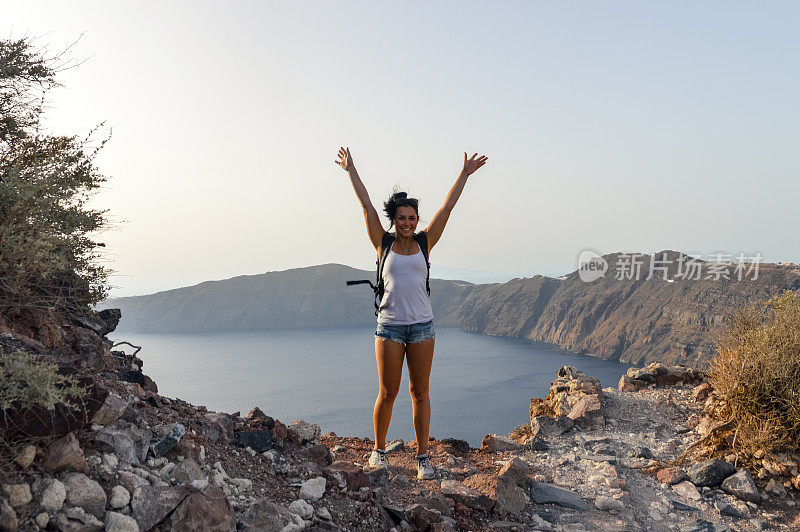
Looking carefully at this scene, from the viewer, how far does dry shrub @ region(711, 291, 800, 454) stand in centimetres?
518

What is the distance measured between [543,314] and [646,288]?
17325 mm

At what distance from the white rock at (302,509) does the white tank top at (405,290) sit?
1.76 metres

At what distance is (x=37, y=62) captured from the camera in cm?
523

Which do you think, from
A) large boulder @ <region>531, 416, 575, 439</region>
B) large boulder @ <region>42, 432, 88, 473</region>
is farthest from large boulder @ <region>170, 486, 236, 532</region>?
large boulder @ <region>531, 416, 575, 439</region>

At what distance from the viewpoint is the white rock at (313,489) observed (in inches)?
138

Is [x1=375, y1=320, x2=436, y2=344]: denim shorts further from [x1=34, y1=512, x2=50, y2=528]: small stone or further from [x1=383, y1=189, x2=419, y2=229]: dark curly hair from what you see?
[x1=34, y1=512, x2=50, y2=528]: small stone

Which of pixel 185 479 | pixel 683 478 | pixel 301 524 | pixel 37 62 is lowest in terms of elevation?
pixel 683 478

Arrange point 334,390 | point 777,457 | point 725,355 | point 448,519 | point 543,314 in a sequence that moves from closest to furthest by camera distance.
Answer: point 448,519 < point 777,457 < point 725,355 < point 334,390 < point 543,314

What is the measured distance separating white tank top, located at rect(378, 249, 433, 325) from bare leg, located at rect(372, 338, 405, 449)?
239 mm

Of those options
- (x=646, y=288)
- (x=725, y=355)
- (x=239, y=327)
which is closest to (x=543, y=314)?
(x=646, y=288)

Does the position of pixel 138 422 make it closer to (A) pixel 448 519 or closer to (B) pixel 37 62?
(A) pixel 448 519

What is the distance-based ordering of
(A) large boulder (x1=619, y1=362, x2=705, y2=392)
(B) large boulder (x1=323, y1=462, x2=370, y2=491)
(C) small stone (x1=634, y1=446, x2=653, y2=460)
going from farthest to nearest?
(A) large boulder (x1=619, y1=362, x2=705, y2=392)
(C) small stone (x1=634, y1=446, x2=653, y2=460)
(B) large boulder (x1=323, y1=462, x2=370, y2=491)

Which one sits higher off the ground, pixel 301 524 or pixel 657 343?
pixel 301 524

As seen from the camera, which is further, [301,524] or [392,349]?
[392,349]
